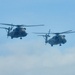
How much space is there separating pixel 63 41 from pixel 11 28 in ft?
55.5

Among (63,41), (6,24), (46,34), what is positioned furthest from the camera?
(46,34)

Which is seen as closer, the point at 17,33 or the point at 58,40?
the point at 17,33

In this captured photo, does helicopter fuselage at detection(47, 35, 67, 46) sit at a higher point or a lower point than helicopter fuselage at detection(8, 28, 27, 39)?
lower

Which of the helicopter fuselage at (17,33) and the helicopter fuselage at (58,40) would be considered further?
the helicopter fuselage at (58,40)

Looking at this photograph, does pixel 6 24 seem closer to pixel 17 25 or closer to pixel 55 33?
pixel 17 25

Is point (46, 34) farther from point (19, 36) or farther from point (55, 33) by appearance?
point (19, 36)

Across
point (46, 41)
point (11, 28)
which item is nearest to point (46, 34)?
point (46, 41)

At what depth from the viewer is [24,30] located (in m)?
124

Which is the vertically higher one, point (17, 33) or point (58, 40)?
point (17, 33)

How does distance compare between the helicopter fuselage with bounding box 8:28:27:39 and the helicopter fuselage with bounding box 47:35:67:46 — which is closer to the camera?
the helicopter fuselage with bounding box 8:28:27:39

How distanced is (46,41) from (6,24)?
23.9 m

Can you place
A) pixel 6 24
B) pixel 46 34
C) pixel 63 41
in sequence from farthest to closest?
pixel 46 34 → pixel 63 41 → pixel 6 24

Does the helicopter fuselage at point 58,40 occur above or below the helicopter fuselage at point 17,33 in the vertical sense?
below

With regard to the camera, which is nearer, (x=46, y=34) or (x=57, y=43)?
(x=57, y=43)
